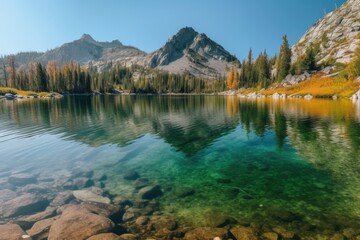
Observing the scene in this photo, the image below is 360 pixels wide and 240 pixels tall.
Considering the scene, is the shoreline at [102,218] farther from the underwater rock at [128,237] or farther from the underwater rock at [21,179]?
the underwater rock at [21,179]

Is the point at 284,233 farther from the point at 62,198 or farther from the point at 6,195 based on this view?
the point at 6,195

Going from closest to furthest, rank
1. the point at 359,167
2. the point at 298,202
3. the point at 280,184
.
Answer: the point at 298,202
the point at 280,184
the point at 359,167

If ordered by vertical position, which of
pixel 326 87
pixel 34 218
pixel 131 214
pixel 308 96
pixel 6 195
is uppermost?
pixel 326 87

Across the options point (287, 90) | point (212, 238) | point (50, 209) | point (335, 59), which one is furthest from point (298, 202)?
point (335, 59)

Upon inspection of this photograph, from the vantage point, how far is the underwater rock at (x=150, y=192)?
56.4 feet

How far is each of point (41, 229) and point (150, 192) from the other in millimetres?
7348

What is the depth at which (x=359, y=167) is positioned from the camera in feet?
72.0

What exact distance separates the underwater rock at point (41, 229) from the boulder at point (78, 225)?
1.07 feet

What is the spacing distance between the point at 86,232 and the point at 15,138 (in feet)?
106

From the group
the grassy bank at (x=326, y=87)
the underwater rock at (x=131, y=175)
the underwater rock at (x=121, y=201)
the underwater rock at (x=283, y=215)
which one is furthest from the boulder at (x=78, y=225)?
the grassy bank at (x=326, y=87)

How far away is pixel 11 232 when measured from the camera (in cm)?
1232

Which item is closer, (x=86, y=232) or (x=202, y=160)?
(x=86, y=232)

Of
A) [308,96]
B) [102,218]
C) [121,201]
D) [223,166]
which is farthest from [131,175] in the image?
[308,96]

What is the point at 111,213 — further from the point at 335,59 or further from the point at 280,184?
the point at 335,59
